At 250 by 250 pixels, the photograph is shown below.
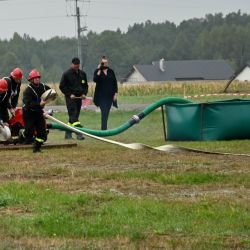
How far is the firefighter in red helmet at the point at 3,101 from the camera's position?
1753 cm

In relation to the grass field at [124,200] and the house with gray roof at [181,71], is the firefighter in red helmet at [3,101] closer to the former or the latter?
the grass field at [124,200]

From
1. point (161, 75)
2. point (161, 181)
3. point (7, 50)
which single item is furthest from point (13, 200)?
point (7, 50)

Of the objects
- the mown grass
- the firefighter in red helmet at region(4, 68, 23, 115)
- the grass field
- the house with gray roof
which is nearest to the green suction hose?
the firefighter in red helmet at region(4, 68, 23, 115)

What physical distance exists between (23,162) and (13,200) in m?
4.74

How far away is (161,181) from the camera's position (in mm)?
11984

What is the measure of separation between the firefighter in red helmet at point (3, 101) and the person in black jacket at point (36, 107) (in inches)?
30.6

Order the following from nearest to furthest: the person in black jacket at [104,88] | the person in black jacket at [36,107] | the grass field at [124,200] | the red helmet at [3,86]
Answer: the grass field at [124,200] < the person in black jacket at [36,107] < the red helmet at [3,86] < the person in black jacket at [104,88]

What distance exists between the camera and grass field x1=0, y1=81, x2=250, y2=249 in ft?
26.6

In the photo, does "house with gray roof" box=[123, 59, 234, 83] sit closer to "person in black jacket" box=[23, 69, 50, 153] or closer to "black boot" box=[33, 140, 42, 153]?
"person in black jacket" box=[23, 69, 50, 153]

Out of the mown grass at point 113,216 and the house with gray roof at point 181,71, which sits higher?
the mown grass at point 113,216

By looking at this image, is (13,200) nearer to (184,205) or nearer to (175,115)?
(184,205)

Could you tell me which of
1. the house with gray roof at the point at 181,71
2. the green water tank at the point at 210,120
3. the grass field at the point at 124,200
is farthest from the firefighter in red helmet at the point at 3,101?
the house with gray roof at the point at 181,71

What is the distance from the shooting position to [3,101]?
17.7m

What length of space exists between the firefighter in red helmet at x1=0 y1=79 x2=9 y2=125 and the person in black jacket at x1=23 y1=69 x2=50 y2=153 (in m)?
0.78
